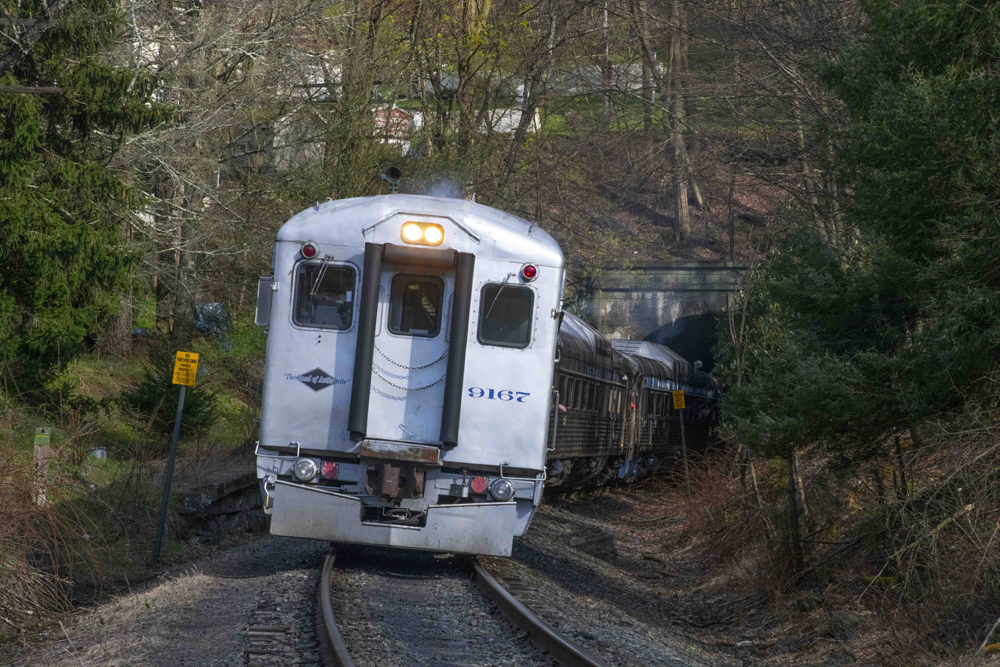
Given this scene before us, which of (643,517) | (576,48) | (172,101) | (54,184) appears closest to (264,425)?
(54,184)

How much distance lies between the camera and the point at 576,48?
100 feet

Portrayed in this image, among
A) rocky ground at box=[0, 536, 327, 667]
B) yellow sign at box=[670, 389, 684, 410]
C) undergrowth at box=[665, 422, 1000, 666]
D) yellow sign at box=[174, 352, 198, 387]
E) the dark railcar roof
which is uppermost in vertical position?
the dark railcar roof

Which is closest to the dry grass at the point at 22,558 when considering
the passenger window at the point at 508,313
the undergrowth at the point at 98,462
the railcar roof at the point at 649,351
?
the undergrowth at the point at 98,462

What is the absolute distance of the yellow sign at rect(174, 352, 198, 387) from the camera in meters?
11.6

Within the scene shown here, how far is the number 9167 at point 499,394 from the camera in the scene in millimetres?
9234

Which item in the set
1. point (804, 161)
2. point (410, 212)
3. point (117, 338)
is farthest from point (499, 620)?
point (117, 338)

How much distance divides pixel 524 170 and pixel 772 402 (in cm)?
1796

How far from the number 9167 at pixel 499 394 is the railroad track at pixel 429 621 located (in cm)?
161

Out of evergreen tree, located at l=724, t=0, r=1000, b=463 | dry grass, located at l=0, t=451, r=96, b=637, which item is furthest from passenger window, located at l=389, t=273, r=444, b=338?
dry grass, located at l=0, t=451, r=96, b=637

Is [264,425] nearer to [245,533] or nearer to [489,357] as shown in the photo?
[489,357]

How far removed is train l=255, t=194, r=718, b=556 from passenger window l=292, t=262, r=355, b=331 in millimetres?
13

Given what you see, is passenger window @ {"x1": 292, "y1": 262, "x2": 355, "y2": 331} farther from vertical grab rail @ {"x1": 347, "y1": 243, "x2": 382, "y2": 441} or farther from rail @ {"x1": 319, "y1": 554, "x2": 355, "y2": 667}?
rail @ {"x1": 319, "y1": 554, "x2": 355, "y2": 667}

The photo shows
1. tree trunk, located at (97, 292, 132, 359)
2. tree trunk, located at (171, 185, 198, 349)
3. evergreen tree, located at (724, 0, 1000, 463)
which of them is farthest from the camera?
tree trunk, located at (97, 292, 132, 359)

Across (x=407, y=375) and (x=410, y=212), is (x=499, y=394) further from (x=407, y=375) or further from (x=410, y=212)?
(x=410, y=212)
